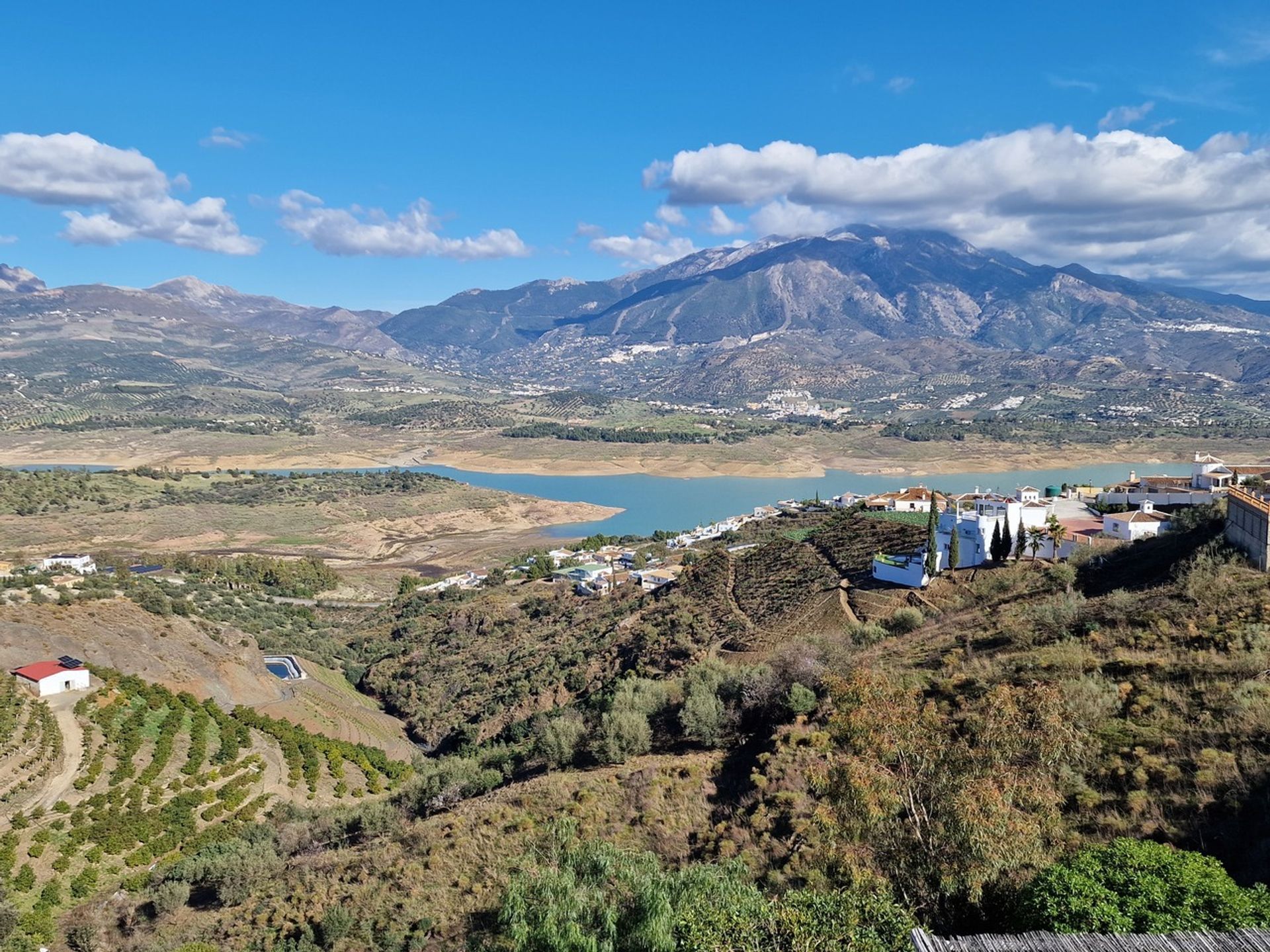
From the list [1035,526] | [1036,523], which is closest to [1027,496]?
[1036,523]

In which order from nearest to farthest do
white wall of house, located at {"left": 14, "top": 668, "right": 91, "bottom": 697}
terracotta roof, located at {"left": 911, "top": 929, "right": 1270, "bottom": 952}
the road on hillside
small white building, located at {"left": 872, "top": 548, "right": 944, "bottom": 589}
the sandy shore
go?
1. terracotta roof, located at {"left": 911, "top": 929, "right": 1270, "bottom": 952}
2. white wall of house, located at {"left": 14, "top": 668, "right": 91, "bottom": 697}
3. small white building, located at {"left": 872, "top": 548, "right": 944, "bottom": 589}
4. the road on hillside
5. the sandy shore

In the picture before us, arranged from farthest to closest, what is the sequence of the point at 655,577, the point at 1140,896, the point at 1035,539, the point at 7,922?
the point at 655,577 → the point at 1035,539 → the point at 7,922 → the point at 1140,896

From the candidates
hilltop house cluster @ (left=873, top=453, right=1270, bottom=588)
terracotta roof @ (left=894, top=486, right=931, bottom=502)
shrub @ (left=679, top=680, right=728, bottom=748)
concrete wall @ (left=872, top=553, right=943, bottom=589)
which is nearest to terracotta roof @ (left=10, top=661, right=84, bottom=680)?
shrub @ (left=679, top=680, right=728, bottom=748)

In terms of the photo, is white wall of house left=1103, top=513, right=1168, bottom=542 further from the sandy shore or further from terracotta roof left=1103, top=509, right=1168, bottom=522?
the sandy shore

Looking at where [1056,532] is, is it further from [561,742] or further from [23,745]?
[23,745]

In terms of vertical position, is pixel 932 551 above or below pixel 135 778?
above

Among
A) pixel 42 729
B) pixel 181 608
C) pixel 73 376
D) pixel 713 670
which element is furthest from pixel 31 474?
pixel 73 376

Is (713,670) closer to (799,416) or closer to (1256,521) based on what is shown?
(1256,521)
